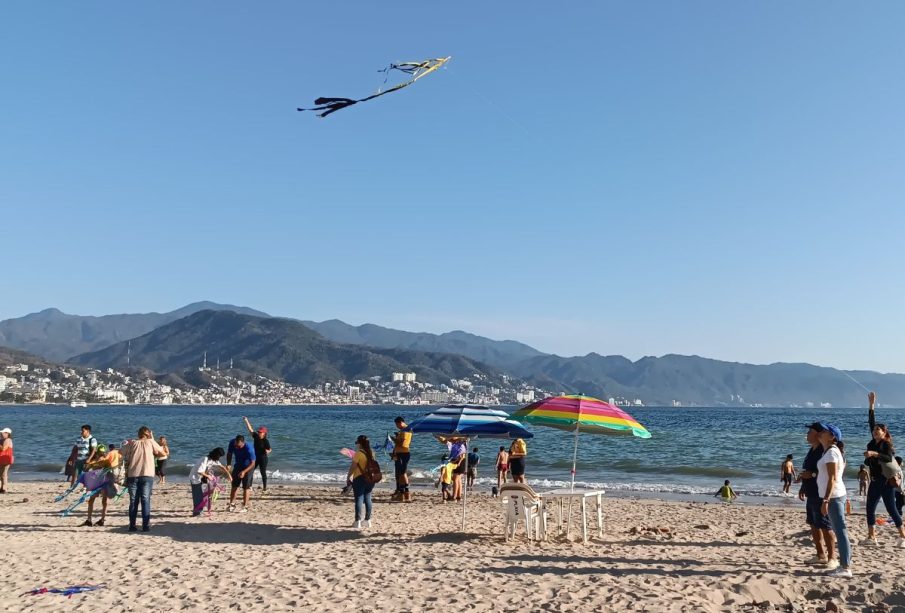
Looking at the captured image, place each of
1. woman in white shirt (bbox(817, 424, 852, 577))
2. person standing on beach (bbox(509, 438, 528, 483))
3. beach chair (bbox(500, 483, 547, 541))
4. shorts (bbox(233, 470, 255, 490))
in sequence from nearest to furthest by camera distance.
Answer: woman in white shirt (bbox(817, 424, 852, 577)) < beach chair (bbox(500, 483, 547, 541)) < shorts (bbox(233, 470, 255, 490)) < person standing on beach (bbox(509, 438, 528, 483))

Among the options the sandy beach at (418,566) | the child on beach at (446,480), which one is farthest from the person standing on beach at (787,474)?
the child on beach at (446,480)

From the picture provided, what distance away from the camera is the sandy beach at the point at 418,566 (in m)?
7.14

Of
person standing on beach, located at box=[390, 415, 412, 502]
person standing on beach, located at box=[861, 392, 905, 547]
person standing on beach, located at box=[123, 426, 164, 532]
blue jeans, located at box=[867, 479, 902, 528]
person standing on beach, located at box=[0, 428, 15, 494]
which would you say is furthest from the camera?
person standing on beach, located at box=[0, 428, 15, 494]

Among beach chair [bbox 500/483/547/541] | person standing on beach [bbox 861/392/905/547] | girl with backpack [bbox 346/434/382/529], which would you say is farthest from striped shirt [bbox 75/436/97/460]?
person standing on beach [bbox 861/392/905/547]

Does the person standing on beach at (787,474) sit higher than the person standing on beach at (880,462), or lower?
lower

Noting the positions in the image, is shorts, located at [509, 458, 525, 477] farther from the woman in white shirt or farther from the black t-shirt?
the woman in white shirt

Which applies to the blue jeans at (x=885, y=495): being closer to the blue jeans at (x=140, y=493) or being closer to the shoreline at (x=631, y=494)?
the shoreline at (x=631, y=494)

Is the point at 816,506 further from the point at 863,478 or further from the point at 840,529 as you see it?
the point at 863,478

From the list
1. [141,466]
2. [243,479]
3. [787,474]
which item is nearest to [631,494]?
[787,474]

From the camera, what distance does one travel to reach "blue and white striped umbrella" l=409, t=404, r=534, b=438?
36.8 feet

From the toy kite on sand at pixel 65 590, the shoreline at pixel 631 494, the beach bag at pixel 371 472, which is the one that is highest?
the beach bag at pixel 371 472

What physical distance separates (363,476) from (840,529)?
20.3 ft

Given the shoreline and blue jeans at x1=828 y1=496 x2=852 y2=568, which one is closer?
blue jeans at x1=828 y1=496 x2=852 y2=568

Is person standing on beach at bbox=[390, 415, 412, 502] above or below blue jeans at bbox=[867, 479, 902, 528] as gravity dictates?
below
